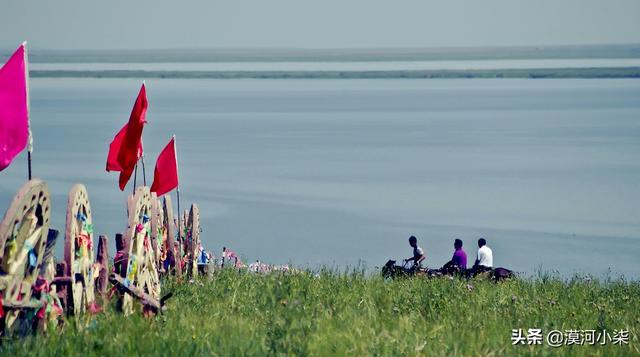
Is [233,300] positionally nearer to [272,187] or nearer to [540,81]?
[272,187]

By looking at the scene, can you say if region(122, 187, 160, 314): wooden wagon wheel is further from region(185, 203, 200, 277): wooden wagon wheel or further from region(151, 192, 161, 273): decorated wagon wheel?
region(185, 203, 200, 277): wooden wagon wheel

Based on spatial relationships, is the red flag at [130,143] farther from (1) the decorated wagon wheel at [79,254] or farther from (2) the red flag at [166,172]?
(1) the decorated wagon wheel at [79,254]

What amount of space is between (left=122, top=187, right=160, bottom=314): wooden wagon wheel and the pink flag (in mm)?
1598

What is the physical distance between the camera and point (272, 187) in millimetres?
49656

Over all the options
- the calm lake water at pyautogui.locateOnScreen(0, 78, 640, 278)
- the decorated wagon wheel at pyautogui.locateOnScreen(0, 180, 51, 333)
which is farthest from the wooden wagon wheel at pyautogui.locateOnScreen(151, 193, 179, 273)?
the calm lake water at pyautogui.locateOnScreen(0, 78, 640, 278)

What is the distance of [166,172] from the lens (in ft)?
61.1

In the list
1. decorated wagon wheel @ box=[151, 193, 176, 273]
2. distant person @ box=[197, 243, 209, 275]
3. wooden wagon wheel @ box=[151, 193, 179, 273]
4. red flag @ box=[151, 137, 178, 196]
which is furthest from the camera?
red flag @ box=[151, 137, 178, 196]

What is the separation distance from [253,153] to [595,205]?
25.2 meters

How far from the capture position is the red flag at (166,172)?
18469mm

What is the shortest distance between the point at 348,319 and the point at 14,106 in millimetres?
3732

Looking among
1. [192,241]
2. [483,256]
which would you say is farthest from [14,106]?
[483,256]

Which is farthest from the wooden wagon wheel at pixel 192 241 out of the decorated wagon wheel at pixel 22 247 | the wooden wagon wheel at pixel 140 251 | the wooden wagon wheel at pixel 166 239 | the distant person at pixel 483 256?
the decorated wagon wheel at pixel 22 247

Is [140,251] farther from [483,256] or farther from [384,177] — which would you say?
[384,177]

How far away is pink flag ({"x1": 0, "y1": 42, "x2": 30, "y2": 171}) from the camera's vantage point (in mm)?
11266
